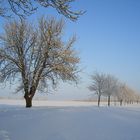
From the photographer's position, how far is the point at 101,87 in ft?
195

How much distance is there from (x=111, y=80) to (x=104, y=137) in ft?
196

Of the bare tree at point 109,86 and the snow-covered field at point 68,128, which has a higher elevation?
the bare tree at point 109,86

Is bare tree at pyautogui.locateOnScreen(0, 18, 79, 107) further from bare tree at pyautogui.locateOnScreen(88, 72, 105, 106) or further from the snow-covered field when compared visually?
bare tree at pyautogui.locateOnScreen(88, 72, 105, 106)

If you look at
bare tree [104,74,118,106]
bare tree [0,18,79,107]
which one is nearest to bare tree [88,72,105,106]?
bare tree [104,74,118,106]

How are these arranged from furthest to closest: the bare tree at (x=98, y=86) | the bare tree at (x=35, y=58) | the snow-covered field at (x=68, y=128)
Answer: the bare tree at (x=98, y=86) < the bare tree at (x=35, y=58) < the snow-covered field at (x=68, y=128)

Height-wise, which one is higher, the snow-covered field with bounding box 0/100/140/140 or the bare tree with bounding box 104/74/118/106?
the bare tree with bounding box 104/74/118/106

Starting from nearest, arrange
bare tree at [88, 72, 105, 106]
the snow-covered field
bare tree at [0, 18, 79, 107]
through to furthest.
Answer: the snow-covered field
bare tree at [0, 18, 79, 107]
bare tree at [88, 72, 105, 106]

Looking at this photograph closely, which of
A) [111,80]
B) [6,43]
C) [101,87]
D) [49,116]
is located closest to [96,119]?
[49,116]

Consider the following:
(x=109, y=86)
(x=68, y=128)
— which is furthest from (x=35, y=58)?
(x=109, y=86)

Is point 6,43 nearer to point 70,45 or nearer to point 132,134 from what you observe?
point 70,45

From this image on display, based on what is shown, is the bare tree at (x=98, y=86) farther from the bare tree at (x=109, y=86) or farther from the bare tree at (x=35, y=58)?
the bare tree at (x=35, y=58)

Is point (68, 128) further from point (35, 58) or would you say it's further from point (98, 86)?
point (98, 86)

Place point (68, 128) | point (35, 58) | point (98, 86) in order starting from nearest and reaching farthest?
1. point (68, 128)
2. point (35, 58)
3. point (98, 86)

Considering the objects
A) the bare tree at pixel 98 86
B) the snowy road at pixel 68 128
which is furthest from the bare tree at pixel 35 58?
the bare tree at pixel 98 86
